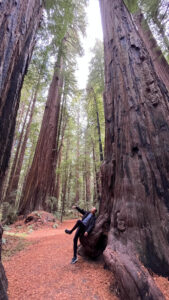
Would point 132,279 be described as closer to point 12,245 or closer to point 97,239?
point 97,239

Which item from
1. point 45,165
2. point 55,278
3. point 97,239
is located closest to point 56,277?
point 55,278

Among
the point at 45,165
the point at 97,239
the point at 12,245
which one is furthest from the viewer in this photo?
the point at 45,165

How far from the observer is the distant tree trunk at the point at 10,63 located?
50.1 inches

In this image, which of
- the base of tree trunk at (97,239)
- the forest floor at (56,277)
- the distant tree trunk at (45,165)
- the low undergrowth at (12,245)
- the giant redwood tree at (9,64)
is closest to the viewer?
the giant redwood tree at (9,64)

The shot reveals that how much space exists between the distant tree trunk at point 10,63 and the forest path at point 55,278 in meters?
1.55

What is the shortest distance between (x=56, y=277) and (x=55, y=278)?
0.12ft

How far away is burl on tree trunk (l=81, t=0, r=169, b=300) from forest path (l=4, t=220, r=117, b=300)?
0.37 metres

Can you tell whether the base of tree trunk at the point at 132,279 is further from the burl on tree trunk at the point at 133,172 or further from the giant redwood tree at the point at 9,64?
the giant redwood tree at the point at 9,64

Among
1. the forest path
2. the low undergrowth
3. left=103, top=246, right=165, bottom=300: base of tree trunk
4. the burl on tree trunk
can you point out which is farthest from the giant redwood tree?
the low undergrowth

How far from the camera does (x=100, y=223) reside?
2.59 metres

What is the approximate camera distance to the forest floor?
1624 millimetres

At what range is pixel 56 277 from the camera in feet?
6.81

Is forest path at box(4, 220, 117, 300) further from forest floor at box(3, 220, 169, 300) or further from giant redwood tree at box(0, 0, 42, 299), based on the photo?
giant redwood tree at box(0, 0, 42, 299)

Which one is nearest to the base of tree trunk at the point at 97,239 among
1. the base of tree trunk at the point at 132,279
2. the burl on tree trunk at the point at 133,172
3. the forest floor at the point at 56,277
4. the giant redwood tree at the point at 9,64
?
the burl on tree trunk at the point at 133,172
